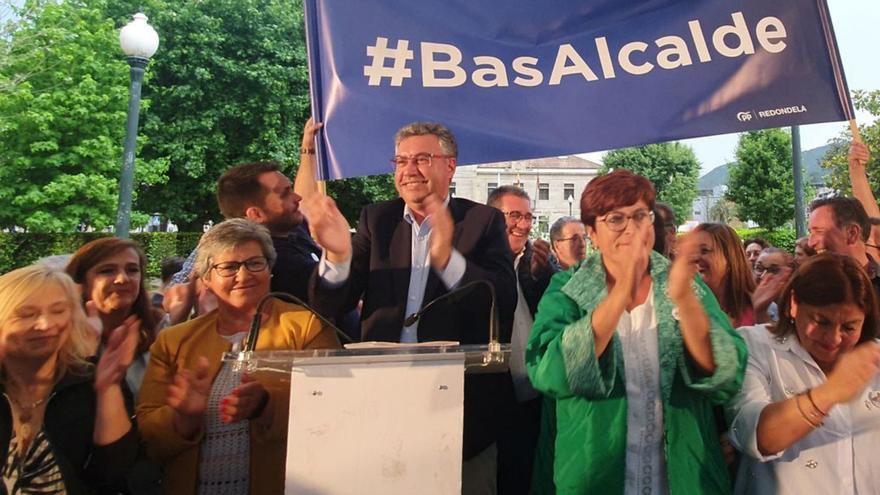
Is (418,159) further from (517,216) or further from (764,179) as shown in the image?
(764,179)

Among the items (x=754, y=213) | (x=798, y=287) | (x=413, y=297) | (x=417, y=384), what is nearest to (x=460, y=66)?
(x=413, y=297)

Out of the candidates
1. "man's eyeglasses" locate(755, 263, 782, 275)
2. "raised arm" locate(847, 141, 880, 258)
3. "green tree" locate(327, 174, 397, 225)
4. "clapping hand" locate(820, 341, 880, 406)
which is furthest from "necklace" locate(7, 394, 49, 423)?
"green tree" locate(327, 174, 397, 225)

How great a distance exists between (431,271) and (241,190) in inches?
60.9

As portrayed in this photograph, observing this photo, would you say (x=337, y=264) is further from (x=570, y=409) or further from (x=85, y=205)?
(x=85, y=205)

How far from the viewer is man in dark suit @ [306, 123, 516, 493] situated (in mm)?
2479

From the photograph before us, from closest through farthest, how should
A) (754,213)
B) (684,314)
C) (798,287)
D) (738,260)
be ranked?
(684,314) < (798,287) < (738,260) < (754,213)

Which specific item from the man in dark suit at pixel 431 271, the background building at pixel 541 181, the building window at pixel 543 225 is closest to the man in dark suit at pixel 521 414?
the man in dark suit at pixel 431 271

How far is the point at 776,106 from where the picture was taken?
11.2 feet

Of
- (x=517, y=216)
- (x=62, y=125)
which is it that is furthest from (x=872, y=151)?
(x=62, y=125)

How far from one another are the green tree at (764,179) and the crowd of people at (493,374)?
36398mm

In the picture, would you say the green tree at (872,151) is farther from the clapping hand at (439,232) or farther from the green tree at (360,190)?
the clapping hand at (439,232)

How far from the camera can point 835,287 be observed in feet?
7.09

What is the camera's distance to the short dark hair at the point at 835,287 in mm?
2152

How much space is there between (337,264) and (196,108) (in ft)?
73.2
